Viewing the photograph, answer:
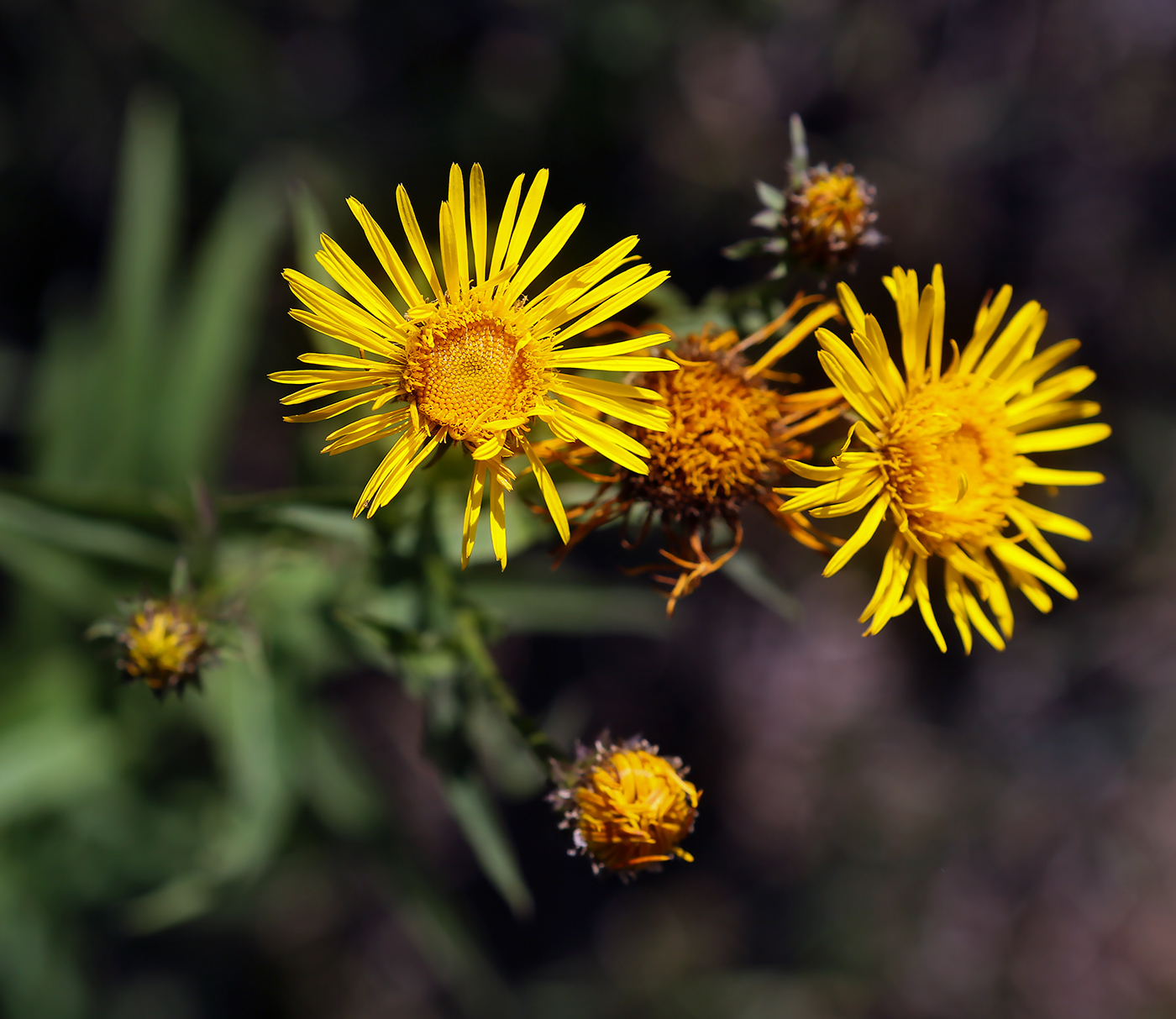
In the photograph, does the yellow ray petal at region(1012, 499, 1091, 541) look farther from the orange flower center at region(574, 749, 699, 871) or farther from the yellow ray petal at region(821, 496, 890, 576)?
the orange flower center at region(574, 749, 699, 871)

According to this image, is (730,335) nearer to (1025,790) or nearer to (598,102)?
(598,102)

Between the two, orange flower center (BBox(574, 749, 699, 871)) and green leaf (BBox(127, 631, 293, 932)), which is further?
green leaf (BBox(127, 631, 293, 932))

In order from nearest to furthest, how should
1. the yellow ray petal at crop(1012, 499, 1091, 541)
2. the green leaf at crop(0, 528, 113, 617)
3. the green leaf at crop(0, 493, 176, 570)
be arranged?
1. the yellow ray petal at crop(1012, 499, 1091, 541)
2. the green leaf at crop(0, 493, 176, 570)
3. the green leaf at crop(0, 528, 113, 617)

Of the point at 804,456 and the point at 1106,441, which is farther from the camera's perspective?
the point at 1106,441

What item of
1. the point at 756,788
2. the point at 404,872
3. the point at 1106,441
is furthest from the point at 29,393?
the point at 1106,441

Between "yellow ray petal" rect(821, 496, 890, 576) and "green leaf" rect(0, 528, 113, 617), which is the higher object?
"green leaf" rect(0, 528, 113, 617)

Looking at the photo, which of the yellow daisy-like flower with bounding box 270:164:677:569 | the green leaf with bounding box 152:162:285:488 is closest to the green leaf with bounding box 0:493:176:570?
the green leaf with bounding box 152:162:285:488
